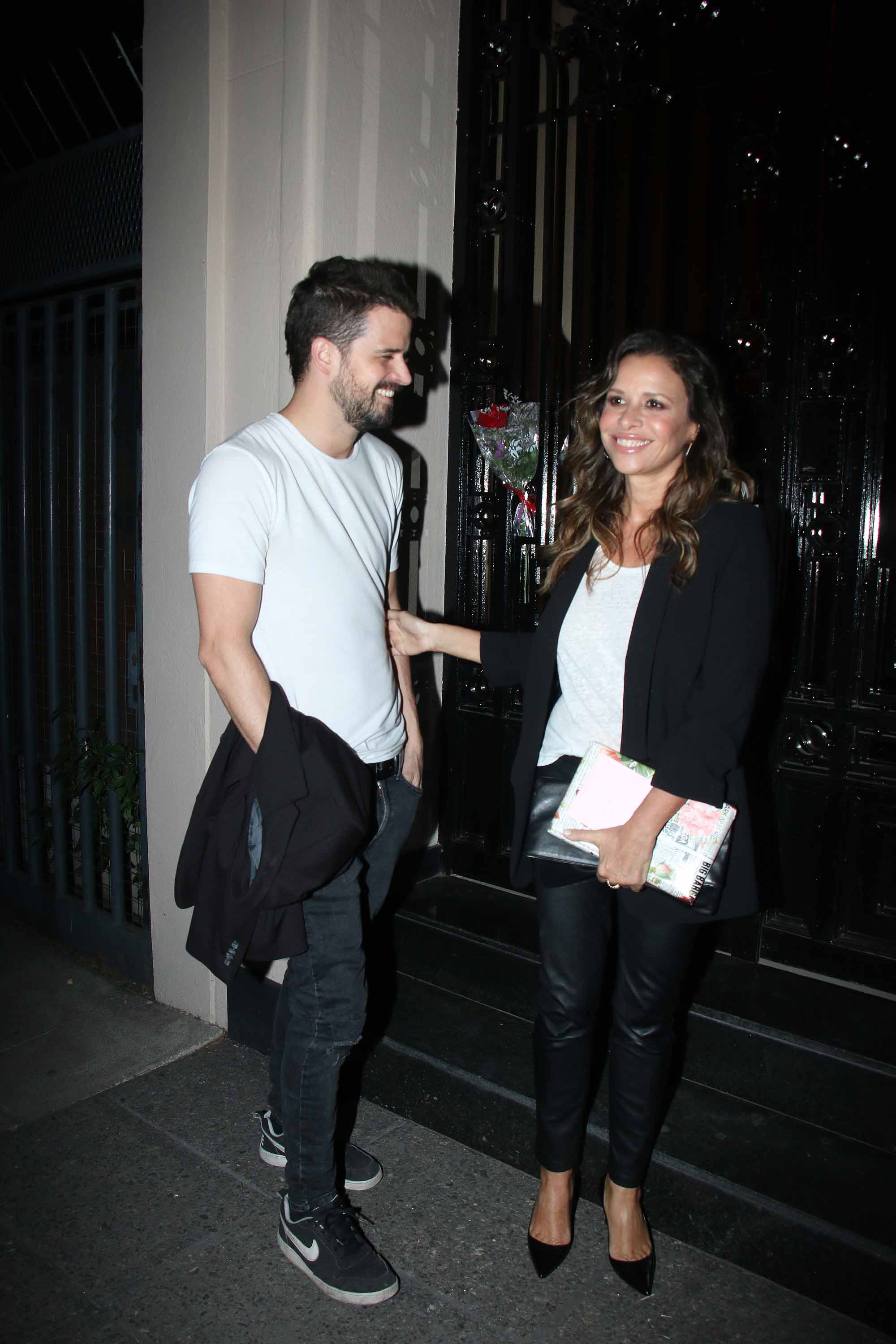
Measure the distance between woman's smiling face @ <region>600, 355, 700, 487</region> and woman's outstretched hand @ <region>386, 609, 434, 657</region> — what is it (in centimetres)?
73

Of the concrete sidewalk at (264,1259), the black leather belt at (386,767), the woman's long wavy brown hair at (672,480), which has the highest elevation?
the woman's long wavy brown hair at (672,480)

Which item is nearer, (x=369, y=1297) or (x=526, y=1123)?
(x=369, y=1297)

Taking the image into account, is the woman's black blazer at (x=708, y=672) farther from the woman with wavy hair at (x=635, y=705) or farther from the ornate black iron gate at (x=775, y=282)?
the ornate black iron gate at (x=775, y=282)

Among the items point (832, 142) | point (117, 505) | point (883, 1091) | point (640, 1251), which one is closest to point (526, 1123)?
point (640, 1251)

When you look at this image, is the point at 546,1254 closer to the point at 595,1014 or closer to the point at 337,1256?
the point at 337,1256

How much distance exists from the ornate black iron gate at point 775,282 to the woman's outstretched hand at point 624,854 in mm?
1372

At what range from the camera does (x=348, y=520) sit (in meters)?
2.32

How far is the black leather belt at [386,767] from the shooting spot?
2344 mm

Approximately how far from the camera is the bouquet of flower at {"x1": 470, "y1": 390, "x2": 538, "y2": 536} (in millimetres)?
3689

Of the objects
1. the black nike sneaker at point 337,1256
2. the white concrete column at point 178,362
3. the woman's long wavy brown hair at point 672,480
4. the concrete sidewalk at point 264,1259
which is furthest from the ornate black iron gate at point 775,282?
the black nike sneaker at point 337,1256

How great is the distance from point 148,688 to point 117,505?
0.83 meters

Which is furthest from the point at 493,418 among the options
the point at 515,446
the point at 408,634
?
the point at 408,634

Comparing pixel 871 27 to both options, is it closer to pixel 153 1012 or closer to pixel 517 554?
pixel 517 554

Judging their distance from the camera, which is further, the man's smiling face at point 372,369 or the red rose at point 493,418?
the red rose at point 493,418
